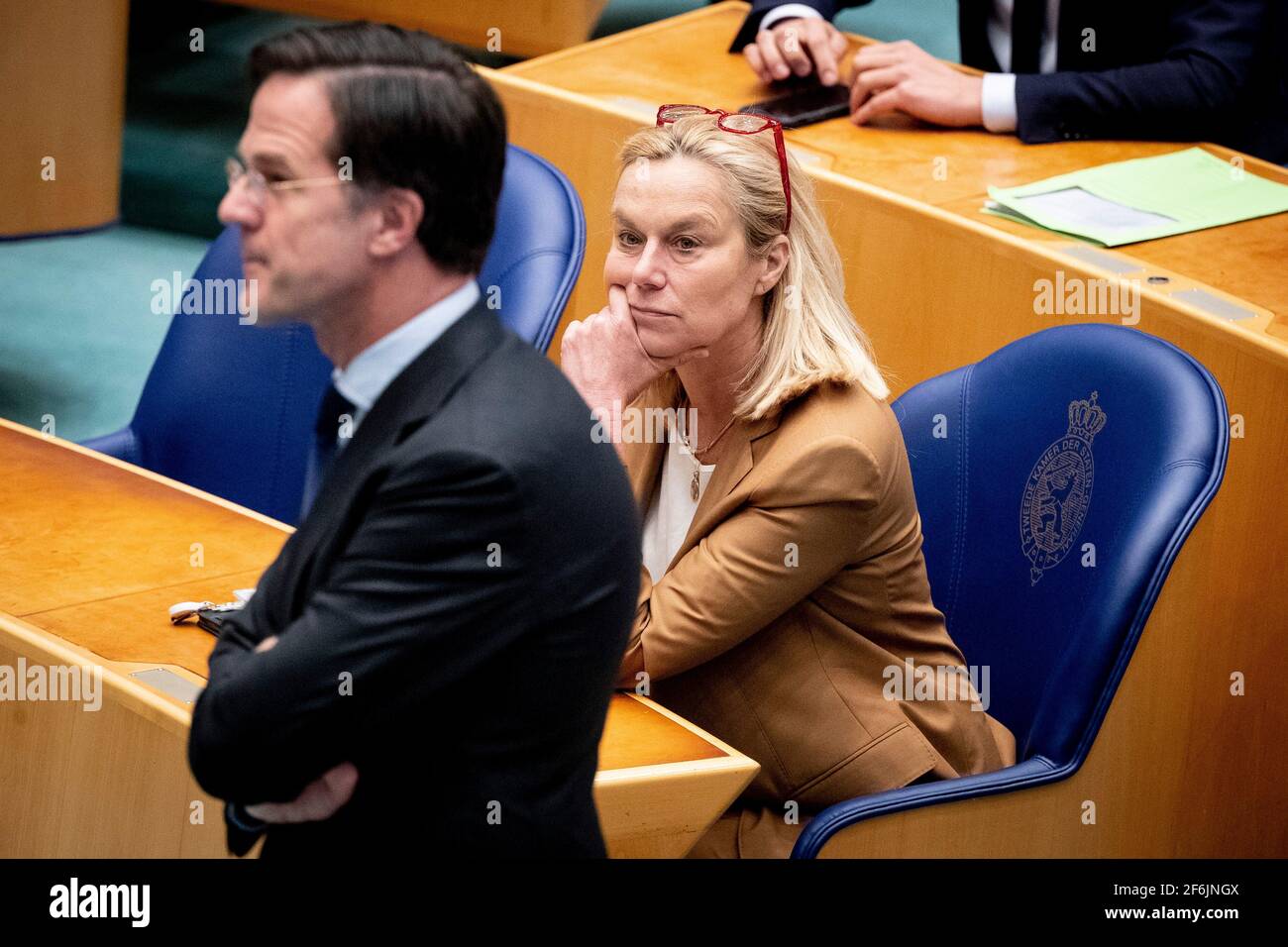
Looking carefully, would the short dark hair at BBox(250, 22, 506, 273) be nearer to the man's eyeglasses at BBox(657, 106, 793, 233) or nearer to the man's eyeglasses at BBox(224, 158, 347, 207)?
the man's eyeglasses at BBox(224, 158, 347, 207)

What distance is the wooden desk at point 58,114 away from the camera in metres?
3.66

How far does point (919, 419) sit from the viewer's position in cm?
208

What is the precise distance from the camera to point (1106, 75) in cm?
296

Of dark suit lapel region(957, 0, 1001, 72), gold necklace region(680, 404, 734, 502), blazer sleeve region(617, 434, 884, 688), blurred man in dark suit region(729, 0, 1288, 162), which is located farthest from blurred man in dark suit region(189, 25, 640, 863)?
dark suit lapel region(957, 0, 1001, 72)

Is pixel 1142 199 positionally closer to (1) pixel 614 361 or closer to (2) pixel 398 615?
(1) pixel 614 361

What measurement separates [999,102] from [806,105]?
13.2 inches

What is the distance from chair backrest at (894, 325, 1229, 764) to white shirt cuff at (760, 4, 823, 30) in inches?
54.1

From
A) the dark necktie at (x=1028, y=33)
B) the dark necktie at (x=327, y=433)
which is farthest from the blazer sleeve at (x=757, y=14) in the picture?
the dark necktie at (x=327, y=433)

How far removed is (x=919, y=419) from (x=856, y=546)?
38cm

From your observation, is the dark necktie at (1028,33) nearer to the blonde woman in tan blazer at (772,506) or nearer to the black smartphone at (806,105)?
the black smartphone at (806,105)

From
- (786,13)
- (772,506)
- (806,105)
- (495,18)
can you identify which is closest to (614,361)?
(772,506)

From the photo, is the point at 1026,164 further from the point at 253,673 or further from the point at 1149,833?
the point at 253,673

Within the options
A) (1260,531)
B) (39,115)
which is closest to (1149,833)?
(1260,531)

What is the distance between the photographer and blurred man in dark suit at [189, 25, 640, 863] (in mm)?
1003
